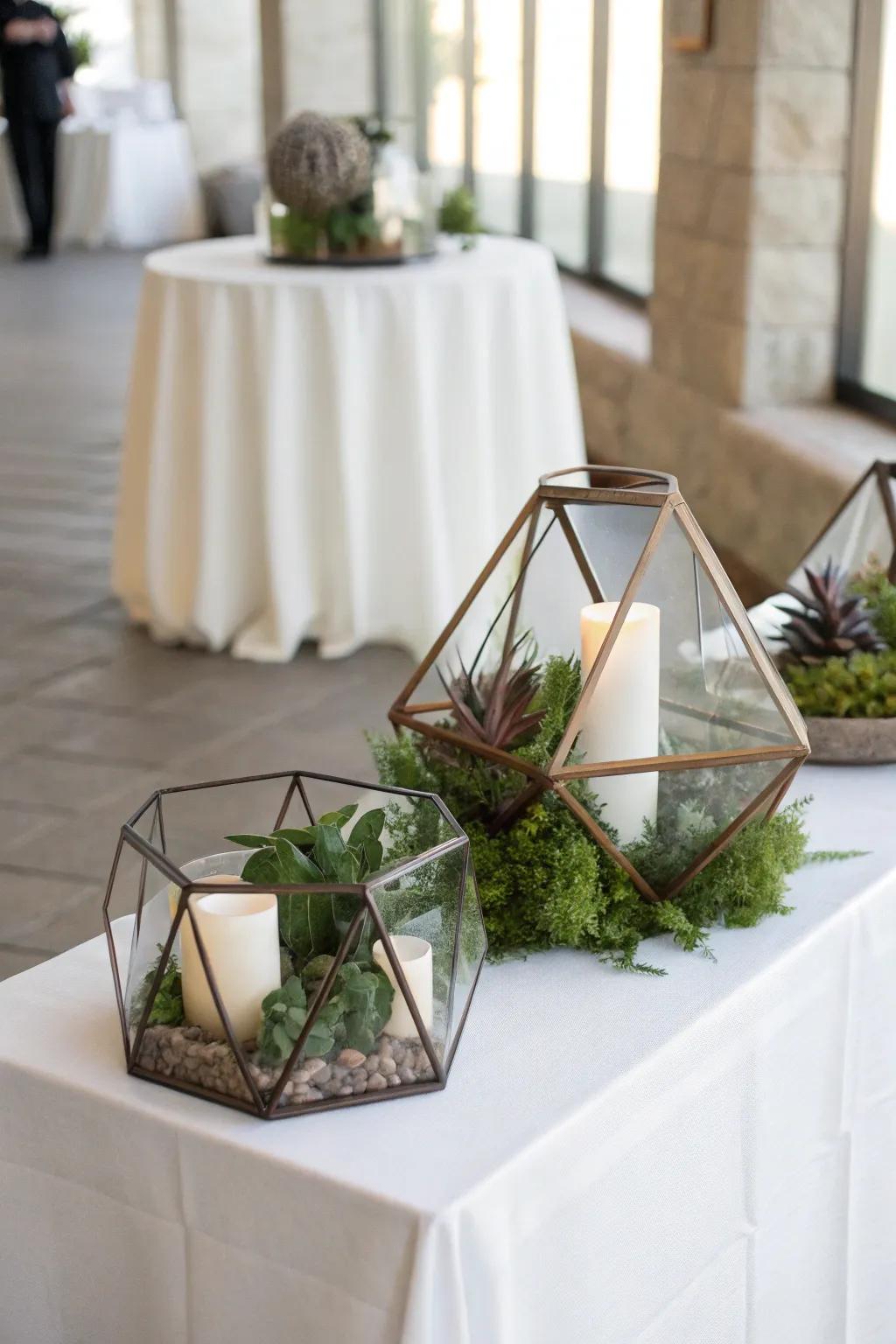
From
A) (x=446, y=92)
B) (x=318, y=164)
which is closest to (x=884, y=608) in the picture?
(x=318, y=164)

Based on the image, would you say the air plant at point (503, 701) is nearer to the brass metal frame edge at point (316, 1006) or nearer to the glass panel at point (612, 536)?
the glass panel at point (612, 536)

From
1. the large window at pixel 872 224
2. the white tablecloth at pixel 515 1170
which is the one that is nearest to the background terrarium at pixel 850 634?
the white tablecloth at pixel 515 1170

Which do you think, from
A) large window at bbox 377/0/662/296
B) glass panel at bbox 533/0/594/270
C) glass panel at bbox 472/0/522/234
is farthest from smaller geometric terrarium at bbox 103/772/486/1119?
glass panel at bbox 472/0/522/234

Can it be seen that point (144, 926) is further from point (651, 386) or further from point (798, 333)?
point (651, 386)

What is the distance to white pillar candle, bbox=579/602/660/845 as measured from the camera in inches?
37.9

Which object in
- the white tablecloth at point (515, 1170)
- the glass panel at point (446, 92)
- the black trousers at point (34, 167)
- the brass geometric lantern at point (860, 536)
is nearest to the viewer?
the white tablecloth at point (515, 1170)

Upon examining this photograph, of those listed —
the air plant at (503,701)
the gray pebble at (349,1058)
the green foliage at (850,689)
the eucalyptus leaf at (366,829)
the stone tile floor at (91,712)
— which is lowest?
the stone tile floor at (91,712)

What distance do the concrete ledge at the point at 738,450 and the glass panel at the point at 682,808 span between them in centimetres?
230

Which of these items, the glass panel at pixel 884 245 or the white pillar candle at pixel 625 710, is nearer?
the white pillar candle at pixel 625 710

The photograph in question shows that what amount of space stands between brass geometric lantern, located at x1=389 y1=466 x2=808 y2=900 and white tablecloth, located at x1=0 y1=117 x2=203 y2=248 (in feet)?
31.2

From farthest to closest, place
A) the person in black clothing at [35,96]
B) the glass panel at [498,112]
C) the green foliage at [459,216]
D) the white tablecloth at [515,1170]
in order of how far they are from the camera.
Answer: the person in black clothing at [35,96] → the glass panel at [498,112] → the green foliage at [459,216] → the white tablecloth at [515,1170]

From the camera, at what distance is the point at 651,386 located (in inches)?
171

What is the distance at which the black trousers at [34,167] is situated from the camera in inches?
379

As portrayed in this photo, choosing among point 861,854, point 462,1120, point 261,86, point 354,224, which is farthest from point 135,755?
point 261,86
